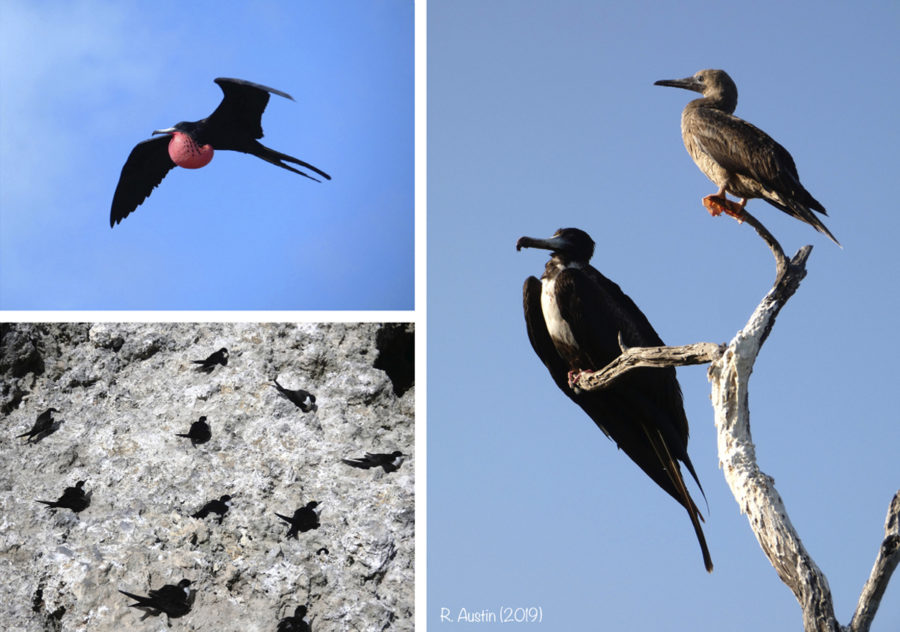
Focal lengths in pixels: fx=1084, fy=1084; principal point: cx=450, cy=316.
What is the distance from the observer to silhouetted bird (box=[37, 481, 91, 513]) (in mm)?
2779

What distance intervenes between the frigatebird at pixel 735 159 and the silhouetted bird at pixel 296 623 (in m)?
1.47

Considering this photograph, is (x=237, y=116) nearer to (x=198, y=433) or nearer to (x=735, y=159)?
(x=198, y=433)

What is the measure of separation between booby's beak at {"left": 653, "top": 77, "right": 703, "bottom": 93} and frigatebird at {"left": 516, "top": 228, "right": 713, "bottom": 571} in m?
0.52

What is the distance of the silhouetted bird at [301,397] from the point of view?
290 centimetres

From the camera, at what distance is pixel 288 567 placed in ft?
8.97

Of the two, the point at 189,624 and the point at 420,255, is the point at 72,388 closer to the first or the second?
the point at 189,624

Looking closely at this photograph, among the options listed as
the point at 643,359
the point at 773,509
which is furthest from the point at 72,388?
the point at 773,509

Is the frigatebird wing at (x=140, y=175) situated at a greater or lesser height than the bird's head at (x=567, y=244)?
greater

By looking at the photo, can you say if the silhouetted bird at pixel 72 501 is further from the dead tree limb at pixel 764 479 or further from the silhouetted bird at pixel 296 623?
the dead tree limb at pixel 764 479

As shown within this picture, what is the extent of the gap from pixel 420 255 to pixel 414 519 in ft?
3.02

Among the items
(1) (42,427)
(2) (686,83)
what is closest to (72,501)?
(1) (42,427)

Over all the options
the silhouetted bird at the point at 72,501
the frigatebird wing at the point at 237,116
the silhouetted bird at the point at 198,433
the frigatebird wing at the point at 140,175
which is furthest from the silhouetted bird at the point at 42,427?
the frigatebird wing at the point at 237,116

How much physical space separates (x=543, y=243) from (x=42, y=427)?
4.61 feet

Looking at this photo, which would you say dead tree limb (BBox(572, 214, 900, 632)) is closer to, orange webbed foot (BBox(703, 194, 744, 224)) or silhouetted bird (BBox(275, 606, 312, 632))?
orange webbed foot (BBox(703, 194, 744, 224))
